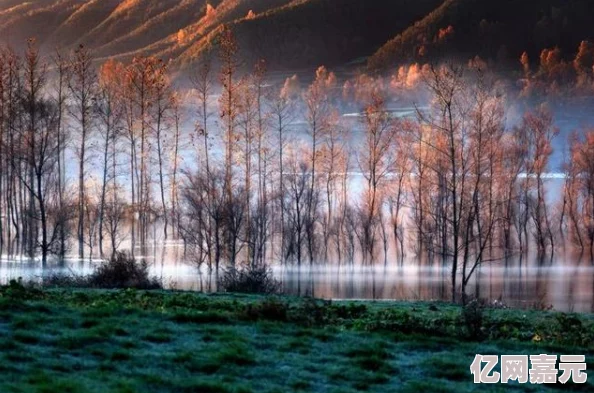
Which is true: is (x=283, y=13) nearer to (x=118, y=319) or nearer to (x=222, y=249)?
(x=222, y=249)

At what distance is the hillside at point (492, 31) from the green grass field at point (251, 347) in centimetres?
12609

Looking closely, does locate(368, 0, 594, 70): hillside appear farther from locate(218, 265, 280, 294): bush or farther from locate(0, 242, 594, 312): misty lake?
locate(218, 265, 280, 294): bush

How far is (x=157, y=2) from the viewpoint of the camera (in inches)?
6403

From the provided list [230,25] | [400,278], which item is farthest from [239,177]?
[230,25]

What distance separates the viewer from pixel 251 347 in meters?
10.6

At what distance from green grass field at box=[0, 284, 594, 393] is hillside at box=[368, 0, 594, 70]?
414 feet

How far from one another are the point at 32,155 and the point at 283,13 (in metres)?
122

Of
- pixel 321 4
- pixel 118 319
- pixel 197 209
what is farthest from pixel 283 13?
pixel 118 319

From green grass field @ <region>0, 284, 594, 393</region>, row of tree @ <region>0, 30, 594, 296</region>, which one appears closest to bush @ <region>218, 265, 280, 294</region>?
green grass field @ <region>0, 284, 594, 393</region>

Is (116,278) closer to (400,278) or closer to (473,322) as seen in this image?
(473,322)

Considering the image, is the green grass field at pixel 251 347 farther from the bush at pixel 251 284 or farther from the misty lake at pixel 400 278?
the misty lake at pixel 400 278

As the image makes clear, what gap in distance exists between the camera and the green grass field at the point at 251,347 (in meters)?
8.99

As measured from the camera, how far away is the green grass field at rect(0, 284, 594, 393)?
899cm

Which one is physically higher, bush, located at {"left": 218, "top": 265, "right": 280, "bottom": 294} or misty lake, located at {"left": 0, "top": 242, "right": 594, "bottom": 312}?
bush, located at {"left": 218, "top": 265, "right": 280, "bottom": 294}
